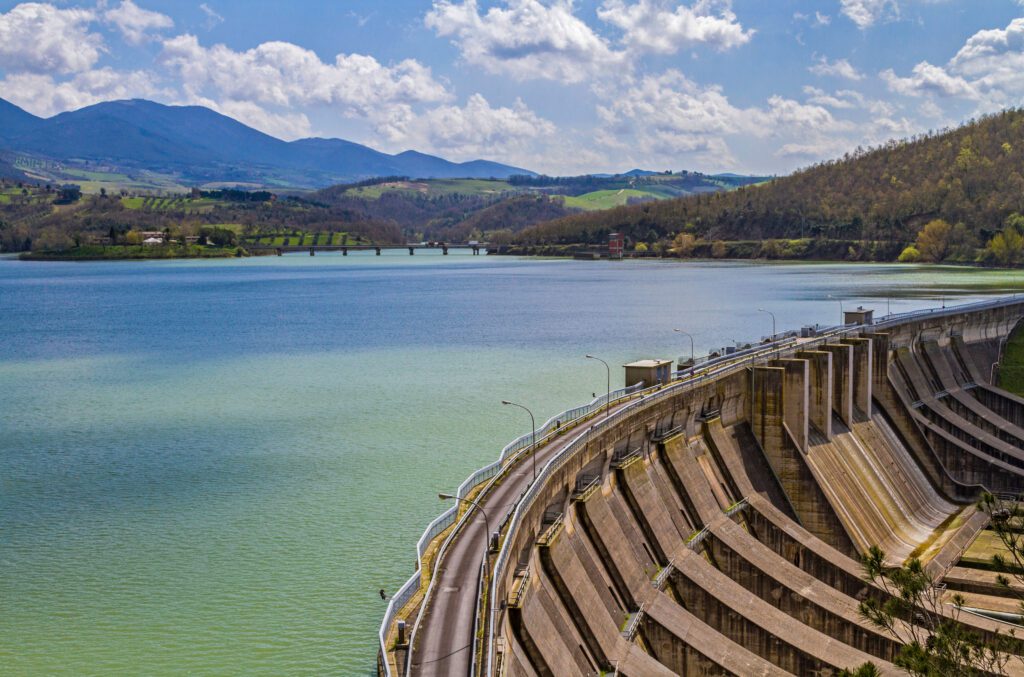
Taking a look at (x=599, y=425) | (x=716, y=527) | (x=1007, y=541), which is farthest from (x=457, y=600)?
(x=716, y=527)

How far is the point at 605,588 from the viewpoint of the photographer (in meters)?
32.2

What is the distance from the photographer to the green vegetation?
77.0 metres

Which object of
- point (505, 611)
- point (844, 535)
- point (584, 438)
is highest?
point (584, 438)

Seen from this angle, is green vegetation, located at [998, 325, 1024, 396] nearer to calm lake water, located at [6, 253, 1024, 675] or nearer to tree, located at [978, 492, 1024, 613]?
calm lake water, located at [6, 253, 1024, 675]

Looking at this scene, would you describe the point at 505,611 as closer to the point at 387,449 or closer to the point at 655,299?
the point at 387,449

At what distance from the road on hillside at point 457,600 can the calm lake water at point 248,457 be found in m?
5.39

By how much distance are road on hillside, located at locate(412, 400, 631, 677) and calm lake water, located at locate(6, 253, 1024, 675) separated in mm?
5393

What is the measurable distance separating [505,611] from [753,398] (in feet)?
88.8

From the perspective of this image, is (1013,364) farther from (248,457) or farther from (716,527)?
(248,457)

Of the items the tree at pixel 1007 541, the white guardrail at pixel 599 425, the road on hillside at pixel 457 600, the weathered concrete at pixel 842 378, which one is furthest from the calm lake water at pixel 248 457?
the tree at pixel 1007 541

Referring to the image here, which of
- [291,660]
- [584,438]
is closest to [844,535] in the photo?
[584,438]

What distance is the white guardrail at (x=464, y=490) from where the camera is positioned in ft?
80.5

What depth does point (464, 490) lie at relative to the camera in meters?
36.0

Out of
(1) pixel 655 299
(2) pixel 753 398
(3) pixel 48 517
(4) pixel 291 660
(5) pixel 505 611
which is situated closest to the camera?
(5) pixel 505 611
